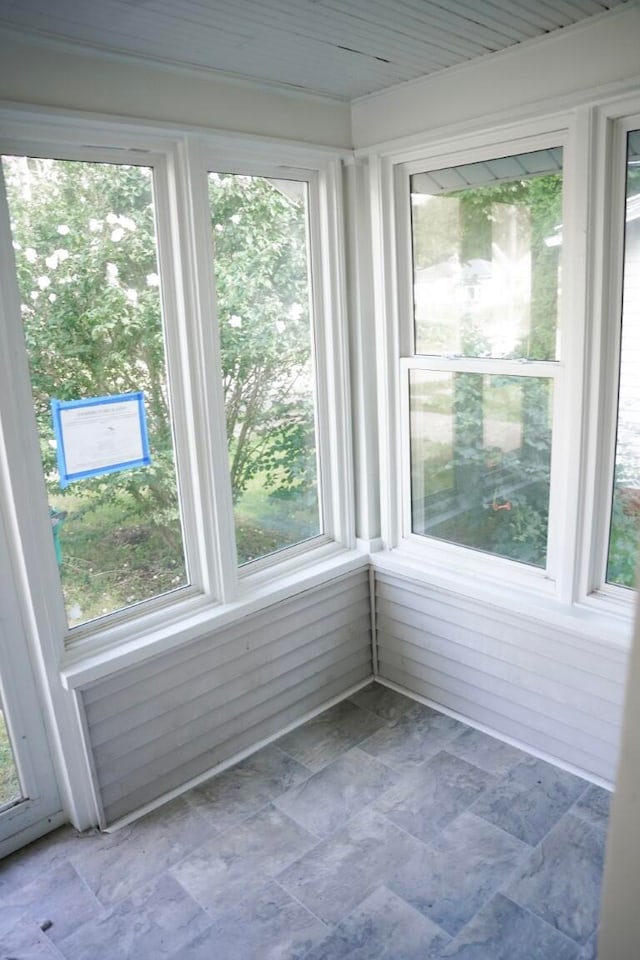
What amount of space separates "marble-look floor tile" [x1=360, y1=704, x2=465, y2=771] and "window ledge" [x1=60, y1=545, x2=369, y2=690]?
685 mm

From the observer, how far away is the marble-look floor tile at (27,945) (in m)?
1.98

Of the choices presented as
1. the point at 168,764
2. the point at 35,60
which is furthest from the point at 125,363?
the point at 168,764

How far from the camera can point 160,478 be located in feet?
8.38

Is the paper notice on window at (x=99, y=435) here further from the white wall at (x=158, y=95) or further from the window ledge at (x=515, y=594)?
the window ledge at (x=515, y=594)

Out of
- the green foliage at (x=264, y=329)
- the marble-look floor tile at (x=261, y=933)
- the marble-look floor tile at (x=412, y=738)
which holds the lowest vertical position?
the marble-look floor tile at (x=261, y=933)

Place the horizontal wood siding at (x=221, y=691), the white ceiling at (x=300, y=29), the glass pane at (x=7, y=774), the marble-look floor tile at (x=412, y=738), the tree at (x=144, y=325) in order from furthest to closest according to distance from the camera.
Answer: the marble-look floor tile at (x=412, y=738)
the horizontal wood siding at (x=221, y=691)
the glass pane at (x=7, y=774)
the tree at (x=144, y=325)
the white ceiling at (x=300, y=29)

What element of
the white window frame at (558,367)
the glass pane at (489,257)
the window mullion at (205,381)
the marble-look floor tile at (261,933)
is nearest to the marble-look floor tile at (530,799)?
the white window frame at (558,367)

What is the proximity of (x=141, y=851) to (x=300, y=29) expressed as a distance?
105 inches

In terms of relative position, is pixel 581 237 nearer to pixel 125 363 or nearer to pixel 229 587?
pixel 125 363

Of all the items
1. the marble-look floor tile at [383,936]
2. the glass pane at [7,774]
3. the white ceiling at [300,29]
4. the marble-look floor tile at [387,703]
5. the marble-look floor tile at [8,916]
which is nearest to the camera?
the white ceiling at [300,29]

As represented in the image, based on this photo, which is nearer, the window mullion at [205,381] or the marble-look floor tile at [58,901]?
the marble-look floor tile at [58,901]

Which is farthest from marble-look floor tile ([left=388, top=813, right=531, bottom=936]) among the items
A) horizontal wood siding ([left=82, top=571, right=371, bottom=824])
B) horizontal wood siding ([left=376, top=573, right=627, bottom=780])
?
horizontal wood siding ([left=82, top=571, right=371, bottom=824])

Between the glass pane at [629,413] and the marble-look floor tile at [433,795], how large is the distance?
924 mm

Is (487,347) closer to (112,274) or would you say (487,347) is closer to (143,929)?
(112,274)
